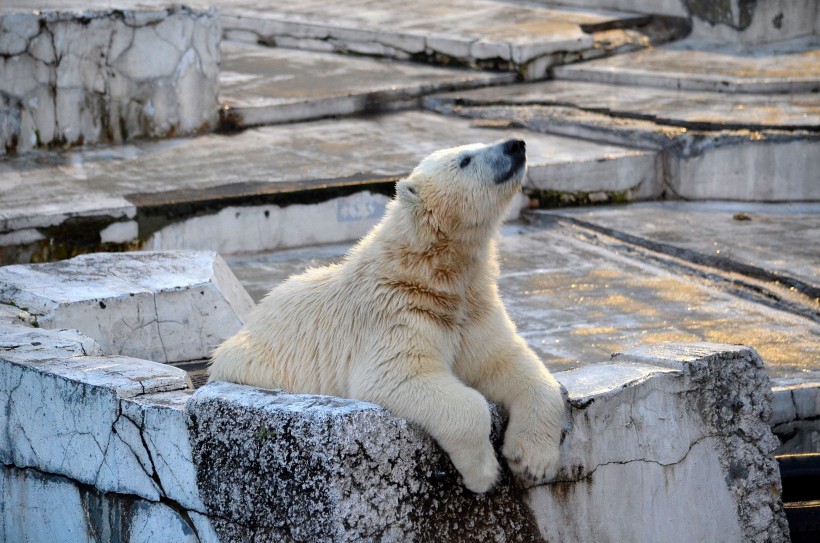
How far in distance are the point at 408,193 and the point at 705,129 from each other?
4.35 meters

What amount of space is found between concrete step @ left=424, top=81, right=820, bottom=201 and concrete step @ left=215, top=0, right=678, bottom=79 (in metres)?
0.92

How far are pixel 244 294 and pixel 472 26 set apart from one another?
528 centimetres

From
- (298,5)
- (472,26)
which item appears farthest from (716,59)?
(298,5)

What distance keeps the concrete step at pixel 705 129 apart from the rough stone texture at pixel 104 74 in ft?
6.07

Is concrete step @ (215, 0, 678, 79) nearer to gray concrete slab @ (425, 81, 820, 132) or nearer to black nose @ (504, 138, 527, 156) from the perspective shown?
gray concrete slab @ (425, 81, 820, 132)

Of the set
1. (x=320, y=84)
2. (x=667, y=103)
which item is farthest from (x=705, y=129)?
(x=320, y=84)

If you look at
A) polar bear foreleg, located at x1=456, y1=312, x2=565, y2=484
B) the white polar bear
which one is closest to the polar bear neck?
the white polar bear

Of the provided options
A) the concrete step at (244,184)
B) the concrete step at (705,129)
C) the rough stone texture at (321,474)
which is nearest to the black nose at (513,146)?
the rough stone texture at (321,474)

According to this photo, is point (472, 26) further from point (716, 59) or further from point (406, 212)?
point (406, 212)

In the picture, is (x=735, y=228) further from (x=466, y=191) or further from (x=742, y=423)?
(x=466, y=191)

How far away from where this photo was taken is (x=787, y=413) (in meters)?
4.44

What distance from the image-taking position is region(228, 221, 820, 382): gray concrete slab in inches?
194

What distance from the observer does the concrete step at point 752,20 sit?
370 inches

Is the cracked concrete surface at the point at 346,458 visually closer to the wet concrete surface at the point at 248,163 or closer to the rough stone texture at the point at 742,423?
the rough stone texture at the point at 742,423
